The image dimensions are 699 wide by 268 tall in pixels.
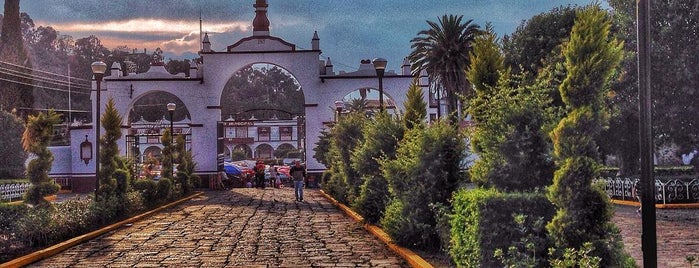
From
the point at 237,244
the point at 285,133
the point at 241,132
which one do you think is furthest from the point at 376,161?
the point at 241,132

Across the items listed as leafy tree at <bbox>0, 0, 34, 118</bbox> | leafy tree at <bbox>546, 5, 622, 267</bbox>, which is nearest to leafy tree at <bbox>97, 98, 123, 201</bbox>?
leafy tree at <bbox>546, 5, 622, 267</bbox>

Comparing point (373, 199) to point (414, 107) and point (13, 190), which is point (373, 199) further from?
point (13, 190)

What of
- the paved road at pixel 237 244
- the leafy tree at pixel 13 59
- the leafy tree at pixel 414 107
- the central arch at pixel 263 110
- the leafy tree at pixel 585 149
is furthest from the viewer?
the central arch at pixel 263 110

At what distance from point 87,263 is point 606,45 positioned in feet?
28.6

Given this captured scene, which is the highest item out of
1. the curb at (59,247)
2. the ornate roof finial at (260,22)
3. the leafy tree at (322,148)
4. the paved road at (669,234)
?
the ornate roof finial at (260,22)

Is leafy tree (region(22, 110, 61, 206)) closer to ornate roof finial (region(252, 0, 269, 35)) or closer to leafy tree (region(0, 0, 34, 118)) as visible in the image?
ornate roof finial (region(252, 0, 269, 35))

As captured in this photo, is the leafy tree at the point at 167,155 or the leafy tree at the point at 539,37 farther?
the leafy tree at the point at 539,37

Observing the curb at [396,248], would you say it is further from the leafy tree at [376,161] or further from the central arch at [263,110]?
the central arch at [263,110]

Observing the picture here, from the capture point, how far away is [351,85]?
4159 centimetres

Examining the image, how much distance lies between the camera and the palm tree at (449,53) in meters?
47.6

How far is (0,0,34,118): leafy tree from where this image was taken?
180 feet

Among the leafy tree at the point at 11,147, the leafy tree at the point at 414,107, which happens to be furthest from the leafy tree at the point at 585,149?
the leafy tree at the point at 11,147

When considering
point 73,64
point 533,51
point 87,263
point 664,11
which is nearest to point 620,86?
point 664,11

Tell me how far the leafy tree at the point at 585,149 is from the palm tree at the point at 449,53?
39.2 metres
